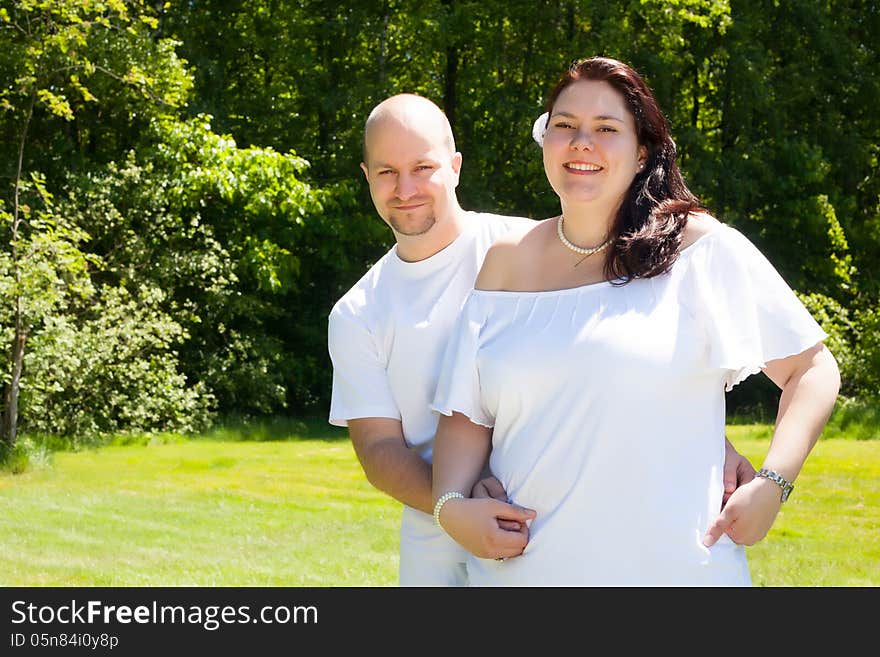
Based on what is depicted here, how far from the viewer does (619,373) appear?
7.77ft

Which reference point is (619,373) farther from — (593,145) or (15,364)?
(15,364)

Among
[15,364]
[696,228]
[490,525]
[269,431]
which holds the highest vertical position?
[696,228]

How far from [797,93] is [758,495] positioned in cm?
1998

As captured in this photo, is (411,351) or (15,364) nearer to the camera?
(411,351)

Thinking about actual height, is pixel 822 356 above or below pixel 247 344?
above

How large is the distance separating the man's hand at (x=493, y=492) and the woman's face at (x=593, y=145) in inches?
25.1

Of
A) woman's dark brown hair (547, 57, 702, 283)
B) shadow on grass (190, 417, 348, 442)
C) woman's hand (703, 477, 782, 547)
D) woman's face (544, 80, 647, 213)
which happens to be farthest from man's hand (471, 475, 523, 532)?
shadow on grass (190, 417, 348, 442)

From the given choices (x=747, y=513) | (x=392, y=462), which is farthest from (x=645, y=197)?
(x=392, y=462)

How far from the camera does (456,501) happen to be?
2521 millimetres

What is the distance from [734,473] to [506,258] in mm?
689

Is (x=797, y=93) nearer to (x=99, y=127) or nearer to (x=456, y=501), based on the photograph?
(x=99, y=127)

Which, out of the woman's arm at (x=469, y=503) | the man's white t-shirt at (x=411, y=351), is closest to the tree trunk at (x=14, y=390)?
the man's white t-shirt at (x=411, y=351)

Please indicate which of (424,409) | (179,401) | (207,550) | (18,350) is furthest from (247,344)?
(424,409)

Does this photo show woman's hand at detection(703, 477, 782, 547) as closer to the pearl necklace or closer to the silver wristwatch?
the silver wristwatch
